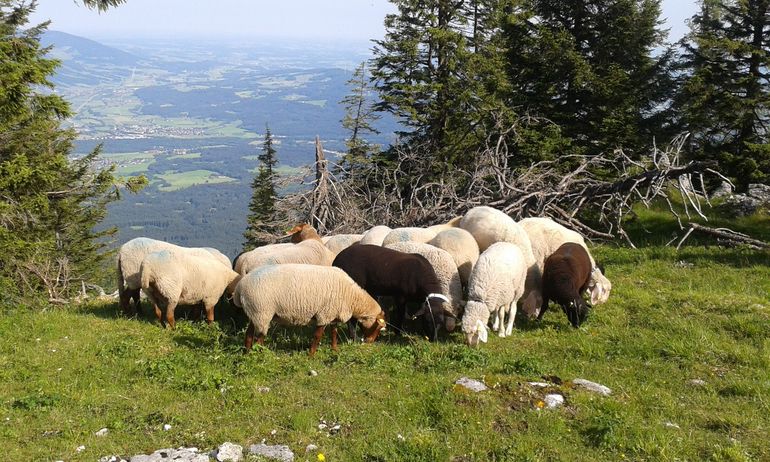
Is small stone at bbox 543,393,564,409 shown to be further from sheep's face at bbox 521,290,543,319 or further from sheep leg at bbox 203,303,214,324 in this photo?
sheep leg at bbox 203,303,214,324

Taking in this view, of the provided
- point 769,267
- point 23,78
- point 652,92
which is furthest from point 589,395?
point 652,92

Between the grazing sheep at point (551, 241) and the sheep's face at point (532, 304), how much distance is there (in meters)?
1.10

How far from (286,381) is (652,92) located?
26.3 meters

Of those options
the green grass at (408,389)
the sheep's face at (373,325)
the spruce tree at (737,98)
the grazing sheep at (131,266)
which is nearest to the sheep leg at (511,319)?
the green grass at (408,389)

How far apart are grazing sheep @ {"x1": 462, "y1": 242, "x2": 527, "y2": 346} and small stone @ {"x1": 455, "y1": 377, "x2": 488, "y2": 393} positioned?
232 cm

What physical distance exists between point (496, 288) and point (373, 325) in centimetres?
238

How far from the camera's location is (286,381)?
8320 mm

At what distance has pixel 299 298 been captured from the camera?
9.58 metres

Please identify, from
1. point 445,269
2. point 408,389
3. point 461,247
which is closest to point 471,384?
point 408,389

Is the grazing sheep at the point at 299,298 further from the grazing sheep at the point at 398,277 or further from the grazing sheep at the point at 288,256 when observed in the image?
the grazing sheep at the point at 288,256

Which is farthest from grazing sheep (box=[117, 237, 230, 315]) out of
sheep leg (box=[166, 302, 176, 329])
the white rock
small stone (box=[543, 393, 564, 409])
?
the white rock

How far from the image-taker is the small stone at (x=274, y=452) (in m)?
6.08

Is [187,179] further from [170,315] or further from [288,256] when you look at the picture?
[170,315]

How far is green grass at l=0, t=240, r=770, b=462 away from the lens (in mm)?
6344
